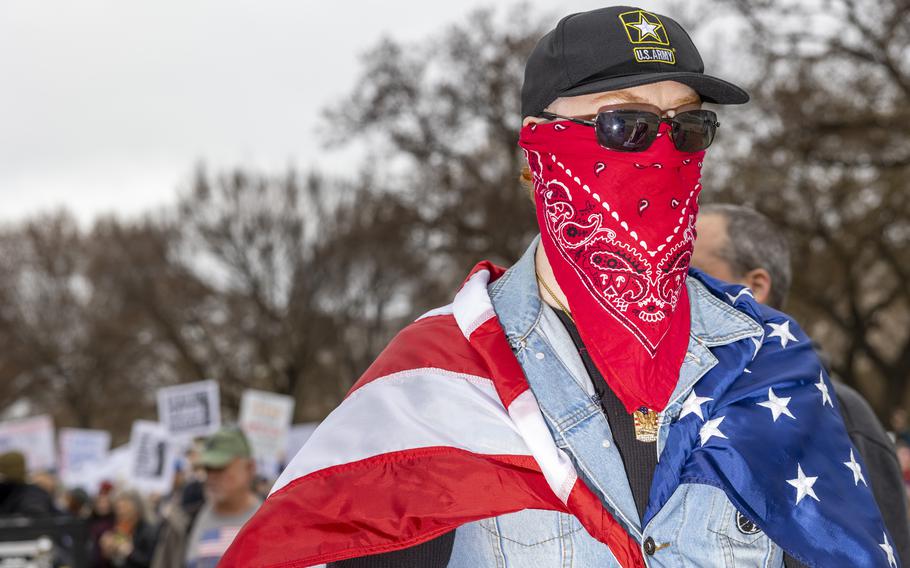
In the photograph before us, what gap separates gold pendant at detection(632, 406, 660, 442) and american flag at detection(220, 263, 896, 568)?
0.05m

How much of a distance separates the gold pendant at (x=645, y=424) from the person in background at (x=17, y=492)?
7.63 metres

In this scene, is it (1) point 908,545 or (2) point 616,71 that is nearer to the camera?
(2) point 616,71

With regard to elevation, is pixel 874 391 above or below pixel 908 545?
below

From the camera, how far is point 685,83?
2.47 meters

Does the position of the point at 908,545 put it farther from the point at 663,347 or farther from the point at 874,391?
the point at 874,391

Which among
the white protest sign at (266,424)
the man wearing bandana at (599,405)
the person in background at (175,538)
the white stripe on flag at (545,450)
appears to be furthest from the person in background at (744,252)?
the white protest sign at (266,424)

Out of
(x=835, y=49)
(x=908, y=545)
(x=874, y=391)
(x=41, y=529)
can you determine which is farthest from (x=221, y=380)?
(x=908, y=545)

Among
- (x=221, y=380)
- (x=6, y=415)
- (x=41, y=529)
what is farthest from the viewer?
(x=6, y=415)

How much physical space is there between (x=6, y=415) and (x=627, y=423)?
144 ft

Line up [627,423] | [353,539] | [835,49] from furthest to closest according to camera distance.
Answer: [835,49] < [627,423] < [353,539]

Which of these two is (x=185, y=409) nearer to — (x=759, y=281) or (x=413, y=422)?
(x=759, y=281)

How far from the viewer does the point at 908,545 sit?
3.25 m

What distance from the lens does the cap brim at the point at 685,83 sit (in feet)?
7.84

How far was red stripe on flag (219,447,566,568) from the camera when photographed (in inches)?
87.5
